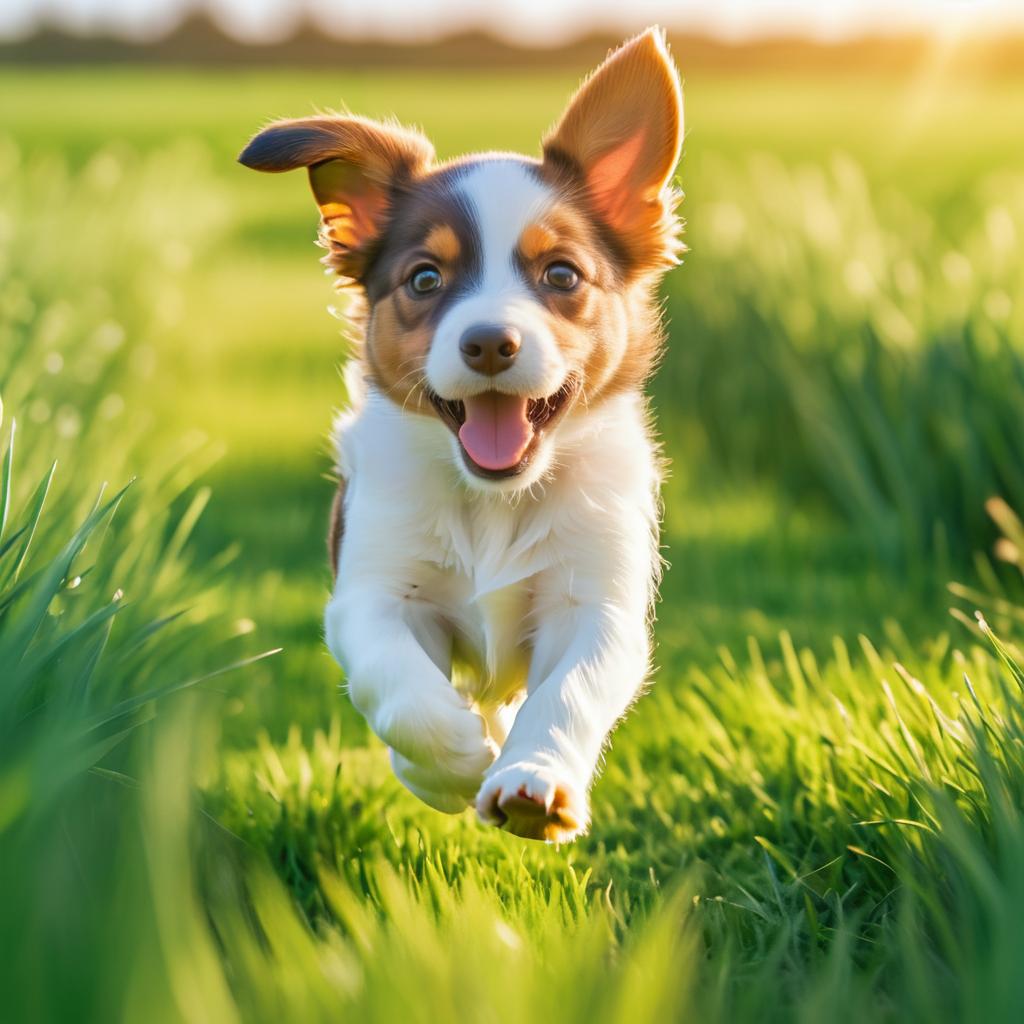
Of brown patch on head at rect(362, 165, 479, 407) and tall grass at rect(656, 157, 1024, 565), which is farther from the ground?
brown patch on head at rect(362, 165, 479, 407)

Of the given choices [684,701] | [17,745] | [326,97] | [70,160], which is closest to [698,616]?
[684,701]

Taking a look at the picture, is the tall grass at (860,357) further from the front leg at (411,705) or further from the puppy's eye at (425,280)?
the front leg at (411,705)

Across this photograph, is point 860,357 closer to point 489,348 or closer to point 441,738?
point 489,348

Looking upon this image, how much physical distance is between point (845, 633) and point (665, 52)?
2.31 meters

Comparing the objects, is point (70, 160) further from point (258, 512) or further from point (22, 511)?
point (22, 511)

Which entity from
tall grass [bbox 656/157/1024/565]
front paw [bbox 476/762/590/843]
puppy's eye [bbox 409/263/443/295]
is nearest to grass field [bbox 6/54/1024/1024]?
tall grass [bbox 656/157/1024/565]

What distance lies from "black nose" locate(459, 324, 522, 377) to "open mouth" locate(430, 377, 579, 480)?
13cm

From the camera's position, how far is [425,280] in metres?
3.31

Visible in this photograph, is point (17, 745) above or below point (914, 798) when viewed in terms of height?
above

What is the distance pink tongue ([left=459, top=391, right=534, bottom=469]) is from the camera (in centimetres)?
309

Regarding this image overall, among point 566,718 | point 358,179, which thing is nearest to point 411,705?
point 566,718

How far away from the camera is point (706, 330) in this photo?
7902 mm

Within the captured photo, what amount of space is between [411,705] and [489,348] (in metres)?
0.73

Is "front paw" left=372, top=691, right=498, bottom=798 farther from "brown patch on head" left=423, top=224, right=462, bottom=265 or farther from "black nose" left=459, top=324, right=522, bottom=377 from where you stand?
"brown patch on head" left=423, top=224, right=462, bottom=265
